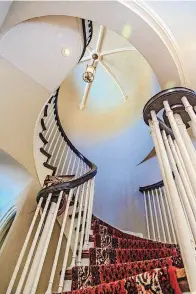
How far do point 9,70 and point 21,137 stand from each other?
858 millimetres

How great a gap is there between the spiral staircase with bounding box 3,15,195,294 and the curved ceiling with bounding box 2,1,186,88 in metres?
0.68

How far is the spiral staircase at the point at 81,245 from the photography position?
122 cm

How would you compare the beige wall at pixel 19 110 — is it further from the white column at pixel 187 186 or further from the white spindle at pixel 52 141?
the white column at pixel 187 186

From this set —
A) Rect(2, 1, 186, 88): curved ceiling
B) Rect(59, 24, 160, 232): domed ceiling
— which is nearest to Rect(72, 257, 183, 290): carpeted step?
Rect(2, 1, 186, 88): curved ceiling

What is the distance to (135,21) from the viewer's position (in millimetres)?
2141

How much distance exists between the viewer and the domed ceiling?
4918 millimetres

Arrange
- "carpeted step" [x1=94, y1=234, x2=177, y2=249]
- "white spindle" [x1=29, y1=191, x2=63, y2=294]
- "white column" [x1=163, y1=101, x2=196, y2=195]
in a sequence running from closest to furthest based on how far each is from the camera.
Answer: "white column" [x1=163, y1=101, x2=196, y2=195] → "white spindle" [x1=29, y1=191, x2=63, y2=294] → "carpeted step" [x1=94, y1=234, x2=177, y2=249]

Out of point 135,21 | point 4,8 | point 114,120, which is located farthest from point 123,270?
A: point 114,120

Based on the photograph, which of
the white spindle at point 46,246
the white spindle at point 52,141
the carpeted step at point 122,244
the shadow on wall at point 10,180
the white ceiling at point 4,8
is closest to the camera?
the white spindle at point 46,246

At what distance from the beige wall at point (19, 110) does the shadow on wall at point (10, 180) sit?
0.12m

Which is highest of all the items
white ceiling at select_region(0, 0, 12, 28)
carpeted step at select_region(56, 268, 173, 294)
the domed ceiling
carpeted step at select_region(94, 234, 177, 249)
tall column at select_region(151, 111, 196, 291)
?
the domed ceiling

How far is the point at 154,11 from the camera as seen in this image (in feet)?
6.68

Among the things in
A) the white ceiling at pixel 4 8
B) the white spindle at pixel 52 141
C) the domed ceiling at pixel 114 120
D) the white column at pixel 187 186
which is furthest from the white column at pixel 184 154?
the domed ceiling at pixel 114 120

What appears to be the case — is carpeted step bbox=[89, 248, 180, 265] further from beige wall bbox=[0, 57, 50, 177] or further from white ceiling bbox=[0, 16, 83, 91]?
white ceiling bbox=[0, 16, 83, 91]
